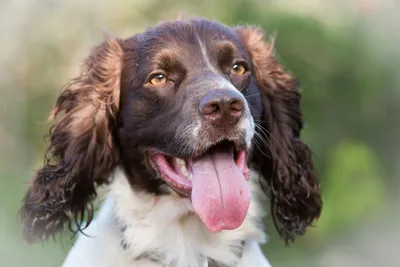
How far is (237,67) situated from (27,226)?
4.30ft

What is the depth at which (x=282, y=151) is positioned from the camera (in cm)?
346

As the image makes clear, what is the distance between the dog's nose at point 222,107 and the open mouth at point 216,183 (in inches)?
5.9

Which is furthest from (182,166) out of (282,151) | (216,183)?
(282,151)

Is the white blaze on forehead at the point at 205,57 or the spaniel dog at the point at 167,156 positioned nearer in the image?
the spaniel dog at the point at 167,156

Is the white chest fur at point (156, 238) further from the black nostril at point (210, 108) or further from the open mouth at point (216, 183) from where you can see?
the black nostril at point (210, 108)

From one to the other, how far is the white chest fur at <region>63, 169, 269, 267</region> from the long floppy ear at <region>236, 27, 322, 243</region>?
30 centimetres

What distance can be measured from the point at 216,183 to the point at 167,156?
1.11 ft

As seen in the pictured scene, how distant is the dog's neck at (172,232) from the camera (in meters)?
3.11

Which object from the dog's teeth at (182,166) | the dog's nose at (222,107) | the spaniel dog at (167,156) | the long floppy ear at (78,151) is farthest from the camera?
the long floppy ear at (78,151)

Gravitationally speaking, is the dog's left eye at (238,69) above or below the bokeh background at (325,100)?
above

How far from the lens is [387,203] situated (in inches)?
337

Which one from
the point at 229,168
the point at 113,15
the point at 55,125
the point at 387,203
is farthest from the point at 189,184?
the point at 387,203

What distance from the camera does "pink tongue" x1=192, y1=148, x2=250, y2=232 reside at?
284 centimetres

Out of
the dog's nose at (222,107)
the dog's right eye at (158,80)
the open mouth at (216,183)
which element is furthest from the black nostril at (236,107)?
the dog's right eye at (158,80)
